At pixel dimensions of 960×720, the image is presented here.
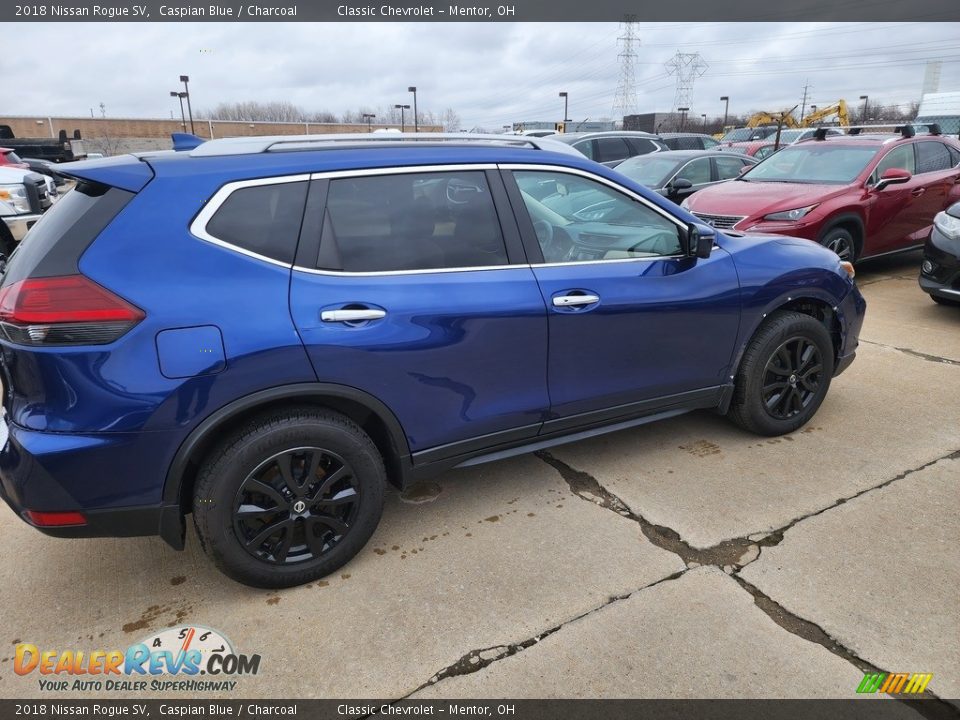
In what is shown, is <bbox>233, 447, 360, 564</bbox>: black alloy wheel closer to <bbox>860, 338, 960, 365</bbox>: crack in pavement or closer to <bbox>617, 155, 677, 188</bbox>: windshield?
<bbox>860, 338, 960, 365</bbox>: crack in pavement

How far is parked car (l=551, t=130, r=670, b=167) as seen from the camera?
Result: 12852 millimetres

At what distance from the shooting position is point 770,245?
3.62m

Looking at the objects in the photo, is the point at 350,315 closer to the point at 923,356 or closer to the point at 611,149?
the point at 923,356

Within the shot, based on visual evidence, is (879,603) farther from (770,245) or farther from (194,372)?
(194,372)

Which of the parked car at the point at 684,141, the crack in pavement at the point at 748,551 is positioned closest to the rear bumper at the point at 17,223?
the crack in pavement at the point at 748,551

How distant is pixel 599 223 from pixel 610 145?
35.2ft

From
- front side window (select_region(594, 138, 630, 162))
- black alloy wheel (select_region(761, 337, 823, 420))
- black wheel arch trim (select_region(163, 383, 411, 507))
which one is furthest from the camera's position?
front side window (select_region(594, 138, 630, 162))

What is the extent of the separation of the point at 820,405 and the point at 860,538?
1.48m

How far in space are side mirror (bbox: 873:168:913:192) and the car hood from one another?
18.7 inches

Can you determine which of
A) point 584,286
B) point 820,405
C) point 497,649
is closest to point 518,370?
point 584,286

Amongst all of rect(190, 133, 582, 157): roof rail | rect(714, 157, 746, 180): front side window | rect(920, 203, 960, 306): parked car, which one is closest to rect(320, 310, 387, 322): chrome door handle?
rect(190, 133, 582, 157): roof rail

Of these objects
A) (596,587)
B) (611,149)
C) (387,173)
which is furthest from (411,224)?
(611,149)

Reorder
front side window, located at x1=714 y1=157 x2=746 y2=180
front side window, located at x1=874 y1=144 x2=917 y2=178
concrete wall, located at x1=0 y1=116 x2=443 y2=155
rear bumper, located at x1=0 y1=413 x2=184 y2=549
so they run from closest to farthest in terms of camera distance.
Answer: rear bumper, located at x1=0 y1=413 x2=184 y2=549 → front side window, located at x1=874 y1=144 x2=917 y2=178 → front side window, located at x1=714 y1=157 x2=746 y2=180 → concrete wall, located at x1=0 y1=116 x2=443 y2=155
